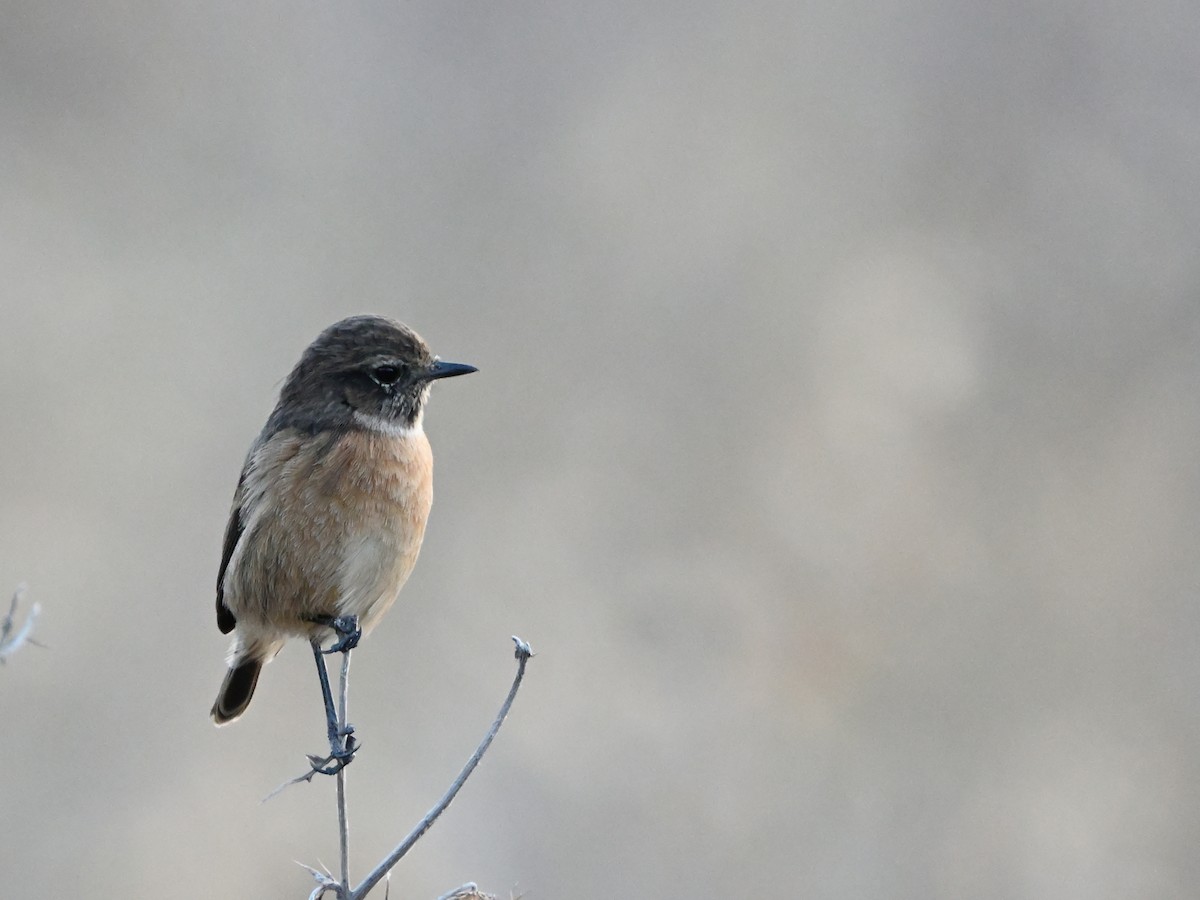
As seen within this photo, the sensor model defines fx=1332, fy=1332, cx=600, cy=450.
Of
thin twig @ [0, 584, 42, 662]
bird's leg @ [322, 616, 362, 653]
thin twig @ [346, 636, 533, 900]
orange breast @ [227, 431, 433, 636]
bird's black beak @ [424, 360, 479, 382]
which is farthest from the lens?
bird's black beak @ [424, 360, 479, 382]

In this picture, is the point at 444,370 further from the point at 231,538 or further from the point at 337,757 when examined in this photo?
the point at 337,757

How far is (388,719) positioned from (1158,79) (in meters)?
8.75

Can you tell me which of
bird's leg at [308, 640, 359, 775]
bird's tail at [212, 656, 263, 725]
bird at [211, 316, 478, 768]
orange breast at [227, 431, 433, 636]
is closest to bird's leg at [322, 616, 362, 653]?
bird at [211, 316, 478, 768]

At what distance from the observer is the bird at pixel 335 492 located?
4480mm

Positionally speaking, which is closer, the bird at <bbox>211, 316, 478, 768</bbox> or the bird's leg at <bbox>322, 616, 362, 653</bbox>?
the bird's leg at <bbox>322, 616, 362, 653</bbox>

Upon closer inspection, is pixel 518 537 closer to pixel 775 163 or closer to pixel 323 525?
pixel 775 163

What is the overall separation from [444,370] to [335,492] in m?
0.59

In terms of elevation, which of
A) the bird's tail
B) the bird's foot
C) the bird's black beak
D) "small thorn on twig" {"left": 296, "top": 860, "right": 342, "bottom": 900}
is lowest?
"small thorn on twig" {"left": 296, "top": 860, "right": 342, "bottom": 900}

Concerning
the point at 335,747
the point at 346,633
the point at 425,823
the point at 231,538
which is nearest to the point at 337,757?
the point at 335,747

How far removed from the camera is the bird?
14.7 ft

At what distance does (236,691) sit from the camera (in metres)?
5.21

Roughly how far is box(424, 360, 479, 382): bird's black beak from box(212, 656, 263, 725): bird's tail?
1344 mm

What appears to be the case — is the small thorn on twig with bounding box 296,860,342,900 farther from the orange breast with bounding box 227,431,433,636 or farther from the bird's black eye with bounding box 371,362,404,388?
the bird's black eye with bounding box 371,362,404,388

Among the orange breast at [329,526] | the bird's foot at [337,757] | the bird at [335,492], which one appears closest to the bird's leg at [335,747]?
the bird's foot at [337,757]
